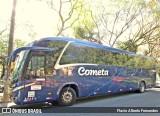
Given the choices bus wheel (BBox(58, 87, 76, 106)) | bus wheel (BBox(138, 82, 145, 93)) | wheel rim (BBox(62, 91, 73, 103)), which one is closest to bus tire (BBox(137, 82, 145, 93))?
bus wheel (BBox(138, 82, 145, 93))

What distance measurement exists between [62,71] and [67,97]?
1.23m

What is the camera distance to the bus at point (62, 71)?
1058 cm

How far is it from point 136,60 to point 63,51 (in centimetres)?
847

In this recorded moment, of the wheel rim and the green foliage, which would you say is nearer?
the wheel rim

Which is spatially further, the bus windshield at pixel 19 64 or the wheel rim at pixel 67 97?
the wheel rim at pixel 67 97

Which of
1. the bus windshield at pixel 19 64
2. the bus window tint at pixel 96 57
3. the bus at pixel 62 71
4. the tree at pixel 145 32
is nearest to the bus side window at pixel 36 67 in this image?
the bus at pixel 62 71

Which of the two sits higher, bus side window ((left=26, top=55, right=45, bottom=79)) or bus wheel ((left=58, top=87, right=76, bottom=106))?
bus side window ((left=26, top=55, right=45, bottom=79))

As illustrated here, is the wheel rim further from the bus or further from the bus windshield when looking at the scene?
the bus windshield

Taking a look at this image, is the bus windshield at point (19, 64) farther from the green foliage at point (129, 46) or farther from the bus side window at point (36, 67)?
the green foliage at point (129, 46)

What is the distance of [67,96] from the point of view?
11.9 metres

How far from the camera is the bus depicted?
10578 mm

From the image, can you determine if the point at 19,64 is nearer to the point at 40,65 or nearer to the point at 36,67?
the point at 36,67

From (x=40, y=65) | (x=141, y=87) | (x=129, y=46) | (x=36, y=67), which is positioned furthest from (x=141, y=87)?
(x=36, y=67)

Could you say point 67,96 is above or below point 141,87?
above
